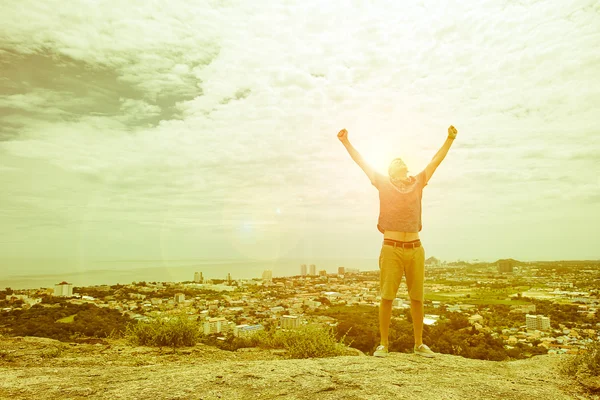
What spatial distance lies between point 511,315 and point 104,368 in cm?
1809

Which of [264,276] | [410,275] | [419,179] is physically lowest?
[264,276]

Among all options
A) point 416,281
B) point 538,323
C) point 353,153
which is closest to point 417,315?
point 416,281

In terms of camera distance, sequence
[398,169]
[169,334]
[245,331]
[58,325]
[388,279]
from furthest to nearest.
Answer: [58,325], [245,331], [169,334], [398,169], [388,279]

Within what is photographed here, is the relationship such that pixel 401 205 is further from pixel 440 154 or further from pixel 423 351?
pixel 423 351

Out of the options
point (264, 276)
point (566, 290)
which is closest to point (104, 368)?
point (566, 290)

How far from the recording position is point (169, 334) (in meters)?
5.60

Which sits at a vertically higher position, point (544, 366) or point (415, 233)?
point (415, 233)

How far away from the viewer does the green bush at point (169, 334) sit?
18.3 feet

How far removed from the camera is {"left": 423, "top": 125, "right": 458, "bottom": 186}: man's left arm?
473 cm

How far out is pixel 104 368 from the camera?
3957 mm

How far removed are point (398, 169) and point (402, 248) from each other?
41.6 inches

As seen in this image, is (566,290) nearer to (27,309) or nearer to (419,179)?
(419,179)

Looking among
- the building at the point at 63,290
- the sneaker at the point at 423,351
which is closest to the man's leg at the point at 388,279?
the sneaker at the point at 423,351

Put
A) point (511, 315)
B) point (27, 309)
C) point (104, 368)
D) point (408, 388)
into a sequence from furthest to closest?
point (511, 315)
point (27, 309)
point (104, 368)
point (408, 388)
